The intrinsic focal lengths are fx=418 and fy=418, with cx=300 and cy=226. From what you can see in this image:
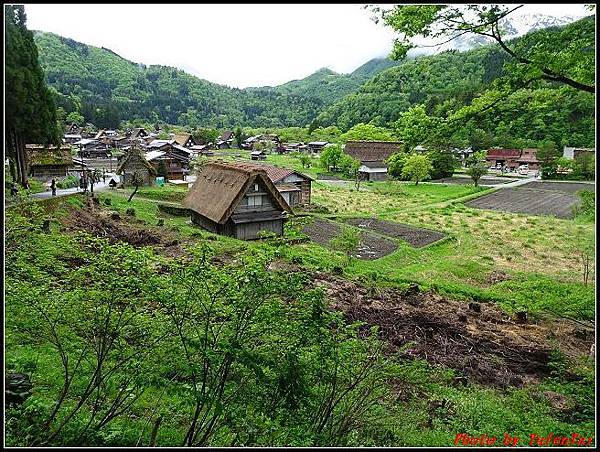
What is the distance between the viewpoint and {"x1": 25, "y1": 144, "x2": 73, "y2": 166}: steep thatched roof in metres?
28.7

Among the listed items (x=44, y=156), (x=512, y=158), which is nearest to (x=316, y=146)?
(x=512, y=158)

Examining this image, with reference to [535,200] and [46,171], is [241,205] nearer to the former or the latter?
[46,171]

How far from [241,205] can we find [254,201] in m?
0.68

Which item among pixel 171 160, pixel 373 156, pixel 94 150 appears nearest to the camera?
pixel 171 160

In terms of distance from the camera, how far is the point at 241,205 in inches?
795

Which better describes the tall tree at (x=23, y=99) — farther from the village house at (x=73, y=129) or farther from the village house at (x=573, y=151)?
the village house at (x=573, y=151)

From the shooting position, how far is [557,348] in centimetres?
1059

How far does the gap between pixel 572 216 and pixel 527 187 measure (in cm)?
1761

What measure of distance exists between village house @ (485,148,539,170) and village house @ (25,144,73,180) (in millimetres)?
61692

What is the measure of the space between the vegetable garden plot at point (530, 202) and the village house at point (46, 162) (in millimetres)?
33127

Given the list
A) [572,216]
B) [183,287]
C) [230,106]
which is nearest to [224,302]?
[183,287]

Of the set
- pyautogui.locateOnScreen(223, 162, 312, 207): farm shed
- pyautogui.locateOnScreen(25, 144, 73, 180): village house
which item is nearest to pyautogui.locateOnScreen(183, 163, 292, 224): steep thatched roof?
pyautogui.locateOnScreen(223, 162, 312, 207): farm shed

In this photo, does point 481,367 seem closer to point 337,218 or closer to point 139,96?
point 337,218

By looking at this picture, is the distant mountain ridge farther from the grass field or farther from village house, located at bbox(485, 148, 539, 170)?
the grass field
